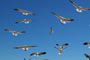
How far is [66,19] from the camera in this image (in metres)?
47.5

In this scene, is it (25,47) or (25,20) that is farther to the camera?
(25,20)

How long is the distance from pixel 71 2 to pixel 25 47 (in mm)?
12085

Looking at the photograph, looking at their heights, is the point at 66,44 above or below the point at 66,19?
below

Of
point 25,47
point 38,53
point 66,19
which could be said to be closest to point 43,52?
point 38,53

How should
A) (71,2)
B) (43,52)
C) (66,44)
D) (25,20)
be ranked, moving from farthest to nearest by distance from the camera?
(25,20) < (66,44) < (43,52) < (71,2)

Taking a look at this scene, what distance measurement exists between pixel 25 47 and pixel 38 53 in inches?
163

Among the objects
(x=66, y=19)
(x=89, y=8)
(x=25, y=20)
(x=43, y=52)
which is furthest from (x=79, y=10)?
(x=25, y=20)

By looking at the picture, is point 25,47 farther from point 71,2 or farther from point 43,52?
point 71,2

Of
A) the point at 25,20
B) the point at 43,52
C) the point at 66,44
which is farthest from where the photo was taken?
the point at 25,20

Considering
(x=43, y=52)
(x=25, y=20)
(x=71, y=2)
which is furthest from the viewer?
(x=25, y=20)

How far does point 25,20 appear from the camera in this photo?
171 ft

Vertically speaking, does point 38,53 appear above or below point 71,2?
below

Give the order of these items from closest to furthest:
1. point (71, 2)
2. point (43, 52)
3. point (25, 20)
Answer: point (71, 2) < point (43, 52) < point (25, 20)

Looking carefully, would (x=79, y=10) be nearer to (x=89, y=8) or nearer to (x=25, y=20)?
(x=89, y=8)
